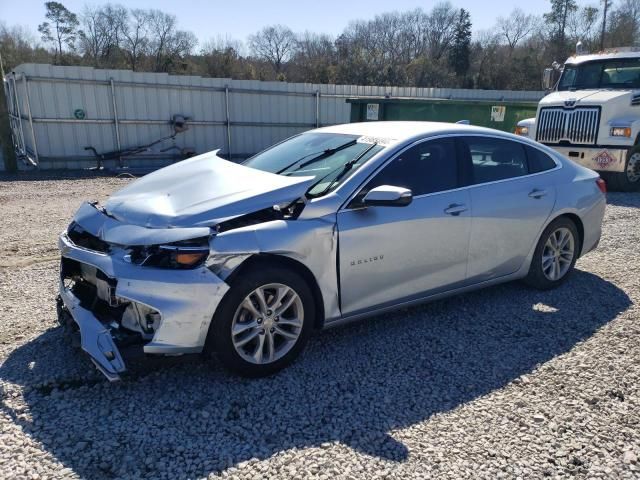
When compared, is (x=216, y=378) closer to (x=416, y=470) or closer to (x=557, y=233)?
(x=416, y=470)

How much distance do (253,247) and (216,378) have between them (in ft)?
3.14

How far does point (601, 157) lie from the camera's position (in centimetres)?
1058

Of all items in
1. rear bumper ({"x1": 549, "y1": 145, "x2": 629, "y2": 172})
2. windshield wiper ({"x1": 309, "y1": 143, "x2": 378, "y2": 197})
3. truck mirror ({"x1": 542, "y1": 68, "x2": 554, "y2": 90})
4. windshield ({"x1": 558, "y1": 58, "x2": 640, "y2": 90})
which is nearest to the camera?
windshield wiper ({"x1": 309, "y1": 143, "x2": 378, "y2": 197})

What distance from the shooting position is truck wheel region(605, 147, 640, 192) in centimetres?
1072

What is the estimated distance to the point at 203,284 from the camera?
119 inches

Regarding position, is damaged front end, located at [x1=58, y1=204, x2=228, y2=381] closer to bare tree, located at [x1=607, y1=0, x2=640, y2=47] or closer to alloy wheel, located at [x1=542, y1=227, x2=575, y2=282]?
alloy wheel, located at [x1=542, y1=227, x2=575, y2=282]

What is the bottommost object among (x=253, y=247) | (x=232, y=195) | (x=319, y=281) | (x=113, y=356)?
(x=113, y=356)

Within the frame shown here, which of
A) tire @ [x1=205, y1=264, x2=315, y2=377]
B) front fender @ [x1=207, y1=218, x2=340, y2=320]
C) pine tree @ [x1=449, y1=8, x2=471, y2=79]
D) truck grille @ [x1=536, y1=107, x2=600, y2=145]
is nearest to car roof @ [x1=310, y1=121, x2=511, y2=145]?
front fender @ [x1=207, y1=218, x2=340, y2=320]

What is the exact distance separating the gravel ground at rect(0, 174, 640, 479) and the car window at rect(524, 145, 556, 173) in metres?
1.33

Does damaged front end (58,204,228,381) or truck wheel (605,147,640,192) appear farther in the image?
truck wheel (605,147,640,192)

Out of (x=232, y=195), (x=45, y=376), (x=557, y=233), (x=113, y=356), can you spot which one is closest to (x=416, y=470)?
(x=113, y=356)

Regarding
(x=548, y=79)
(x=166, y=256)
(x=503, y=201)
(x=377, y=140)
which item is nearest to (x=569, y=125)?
(x=548, y=79)

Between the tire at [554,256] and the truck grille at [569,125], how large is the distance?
651cm

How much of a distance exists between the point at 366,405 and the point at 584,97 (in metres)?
10.1
